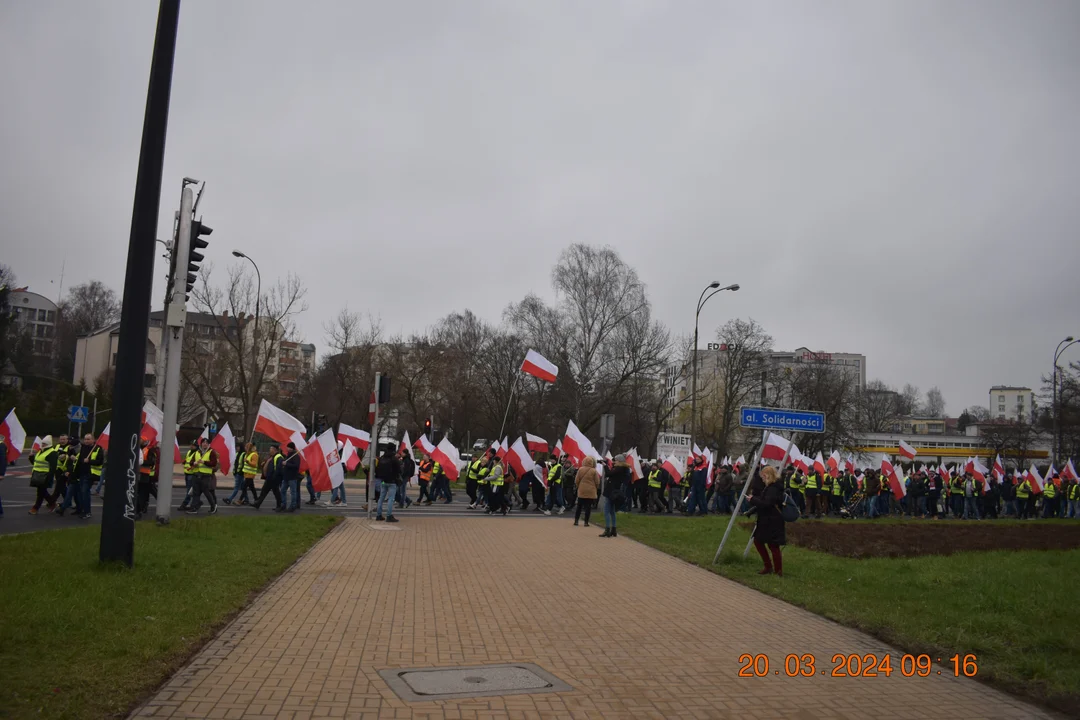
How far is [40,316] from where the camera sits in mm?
103375

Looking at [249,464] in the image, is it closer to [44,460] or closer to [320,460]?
[320,460]

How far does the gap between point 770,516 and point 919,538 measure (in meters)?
9.33

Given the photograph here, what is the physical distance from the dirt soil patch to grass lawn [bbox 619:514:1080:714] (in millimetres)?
832

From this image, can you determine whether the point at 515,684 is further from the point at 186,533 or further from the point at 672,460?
the point at 672,460

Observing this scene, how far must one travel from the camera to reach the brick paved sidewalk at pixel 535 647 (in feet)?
17.8

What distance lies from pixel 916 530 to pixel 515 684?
62.8 ft

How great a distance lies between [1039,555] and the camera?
619 inches

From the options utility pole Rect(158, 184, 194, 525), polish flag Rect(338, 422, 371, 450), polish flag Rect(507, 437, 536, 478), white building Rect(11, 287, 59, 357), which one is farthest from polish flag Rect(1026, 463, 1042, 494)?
white building Rect(11, 287, 59, 357)

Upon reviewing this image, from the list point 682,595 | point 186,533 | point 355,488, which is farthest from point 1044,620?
point 355,488

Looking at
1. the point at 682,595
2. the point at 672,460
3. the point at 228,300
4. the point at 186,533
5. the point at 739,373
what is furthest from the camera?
the point at 739,373

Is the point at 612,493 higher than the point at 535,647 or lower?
higher

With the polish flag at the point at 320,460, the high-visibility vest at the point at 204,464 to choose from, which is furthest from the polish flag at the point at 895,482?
the high-visibility vest at the point at 204,464

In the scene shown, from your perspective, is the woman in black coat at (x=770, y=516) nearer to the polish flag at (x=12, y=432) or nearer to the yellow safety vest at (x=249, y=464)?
the yellow safety vest at (x=249, y=464)

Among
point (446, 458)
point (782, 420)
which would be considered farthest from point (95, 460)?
point (782, 420)
